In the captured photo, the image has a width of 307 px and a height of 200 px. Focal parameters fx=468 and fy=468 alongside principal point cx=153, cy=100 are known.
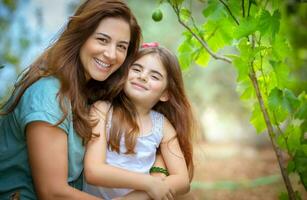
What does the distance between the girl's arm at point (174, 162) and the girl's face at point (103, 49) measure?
0.51 m

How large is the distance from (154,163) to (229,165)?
660cm

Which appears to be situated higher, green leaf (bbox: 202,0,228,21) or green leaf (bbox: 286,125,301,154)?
green leaf (bbox: 202,0,228,21)

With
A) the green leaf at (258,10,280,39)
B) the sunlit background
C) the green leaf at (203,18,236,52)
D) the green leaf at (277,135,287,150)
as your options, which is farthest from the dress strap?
the sunlit background

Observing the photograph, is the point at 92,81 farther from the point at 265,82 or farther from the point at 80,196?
the point at 265,82

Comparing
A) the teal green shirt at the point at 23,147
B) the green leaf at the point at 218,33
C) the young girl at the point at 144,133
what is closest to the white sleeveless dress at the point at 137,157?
the young girl at the point at 144,133

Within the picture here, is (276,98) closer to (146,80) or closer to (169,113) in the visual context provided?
(146,80)

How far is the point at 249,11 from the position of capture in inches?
81.0

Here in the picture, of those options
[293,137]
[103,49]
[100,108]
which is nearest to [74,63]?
[103,49]

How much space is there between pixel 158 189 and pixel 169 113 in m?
0.61

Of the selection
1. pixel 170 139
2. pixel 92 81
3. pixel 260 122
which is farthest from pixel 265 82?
pixel 92 81

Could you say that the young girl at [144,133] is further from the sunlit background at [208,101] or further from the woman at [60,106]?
the sunlit background at [208,101]

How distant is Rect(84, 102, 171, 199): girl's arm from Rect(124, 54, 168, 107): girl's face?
0.28m

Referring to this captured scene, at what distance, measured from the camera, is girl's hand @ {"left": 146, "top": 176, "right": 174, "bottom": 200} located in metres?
2.11

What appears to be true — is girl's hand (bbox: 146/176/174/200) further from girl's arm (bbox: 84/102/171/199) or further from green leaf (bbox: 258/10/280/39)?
green leaf (bbox: 258/10/280/39)
